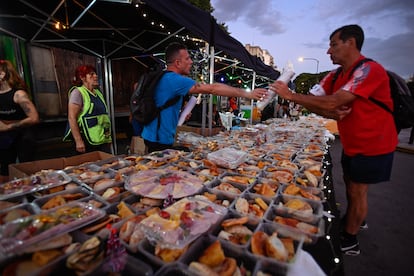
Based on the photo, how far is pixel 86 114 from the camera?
8.16 feet

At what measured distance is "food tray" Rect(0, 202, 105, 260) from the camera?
0.61 m

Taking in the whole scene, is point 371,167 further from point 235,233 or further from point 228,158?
point 235,233

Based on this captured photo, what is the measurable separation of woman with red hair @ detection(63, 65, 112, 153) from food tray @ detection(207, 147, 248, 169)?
1.73 m

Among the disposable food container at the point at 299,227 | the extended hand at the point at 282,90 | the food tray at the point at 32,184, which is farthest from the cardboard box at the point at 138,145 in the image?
the disposable food container at the point at 299,227

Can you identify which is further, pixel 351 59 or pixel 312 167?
pixel 351 59

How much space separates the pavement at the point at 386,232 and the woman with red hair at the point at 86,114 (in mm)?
2900

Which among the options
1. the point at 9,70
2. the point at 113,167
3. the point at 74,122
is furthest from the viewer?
the point at 74,122

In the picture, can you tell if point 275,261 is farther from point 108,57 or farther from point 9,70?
point 108,57

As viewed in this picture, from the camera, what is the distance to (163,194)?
1.08 meters

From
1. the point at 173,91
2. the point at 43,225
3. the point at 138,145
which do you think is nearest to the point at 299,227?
the point at 43,225

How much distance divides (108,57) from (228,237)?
5.69m

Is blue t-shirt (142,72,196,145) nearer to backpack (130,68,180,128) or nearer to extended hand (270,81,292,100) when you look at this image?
backpack (130,68,180,128)

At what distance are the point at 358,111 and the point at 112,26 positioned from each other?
14.2 ft

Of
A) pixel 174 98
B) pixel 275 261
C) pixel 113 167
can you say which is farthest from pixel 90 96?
pixel 275 261
